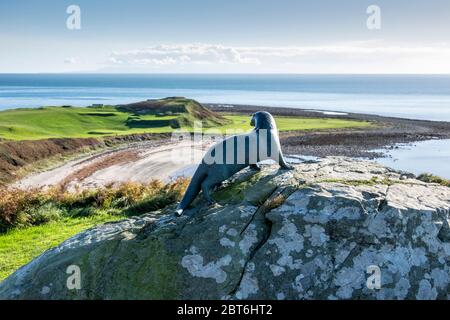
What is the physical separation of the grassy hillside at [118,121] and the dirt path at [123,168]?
11163mm

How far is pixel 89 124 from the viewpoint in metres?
71.9

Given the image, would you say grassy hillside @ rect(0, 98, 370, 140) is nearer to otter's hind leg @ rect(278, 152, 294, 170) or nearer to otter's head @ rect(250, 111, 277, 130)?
otter's head @ rect(250, 111, 277, 130)

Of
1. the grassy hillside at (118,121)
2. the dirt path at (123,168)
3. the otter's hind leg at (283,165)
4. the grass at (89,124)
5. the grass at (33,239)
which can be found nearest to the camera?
the otter's hind leg at (283,165)

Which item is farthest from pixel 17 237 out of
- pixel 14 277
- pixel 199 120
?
pixel 199 120

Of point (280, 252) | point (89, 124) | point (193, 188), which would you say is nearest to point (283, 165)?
point (193, 188)

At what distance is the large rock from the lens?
6527 millimetres

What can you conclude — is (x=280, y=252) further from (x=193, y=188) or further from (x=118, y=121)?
(x=118, y=121)

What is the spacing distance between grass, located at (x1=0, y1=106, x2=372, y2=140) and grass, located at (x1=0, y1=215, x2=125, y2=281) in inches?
1706

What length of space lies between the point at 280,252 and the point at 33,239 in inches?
395

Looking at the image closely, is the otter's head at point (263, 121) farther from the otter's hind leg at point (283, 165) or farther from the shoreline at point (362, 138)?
the shoreline at point (362, 138)

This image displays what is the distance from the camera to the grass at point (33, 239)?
1192 cm

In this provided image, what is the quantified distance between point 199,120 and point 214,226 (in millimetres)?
76403

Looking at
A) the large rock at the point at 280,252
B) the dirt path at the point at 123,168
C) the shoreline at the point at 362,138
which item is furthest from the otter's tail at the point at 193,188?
the shoreline at the point at 362,138

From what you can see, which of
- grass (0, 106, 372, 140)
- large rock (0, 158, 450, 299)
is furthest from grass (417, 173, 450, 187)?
grass (0, 106, 372, 140)
